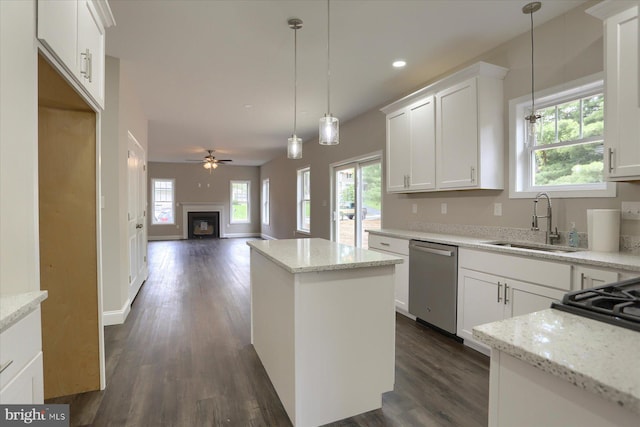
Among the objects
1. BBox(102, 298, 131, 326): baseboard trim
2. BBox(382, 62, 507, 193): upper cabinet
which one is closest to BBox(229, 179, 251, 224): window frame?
BBox(102, 298, 131, 326): baseboard trim

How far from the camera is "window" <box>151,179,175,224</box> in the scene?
37.0ft

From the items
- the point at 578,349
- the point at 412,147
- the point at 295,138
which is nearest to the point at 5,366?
the point at 578,349

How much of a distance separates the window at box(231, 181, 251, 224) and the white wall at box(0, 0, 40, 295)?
1119 centimetres

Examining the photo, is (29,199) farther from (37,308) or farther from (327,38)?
(327,38)

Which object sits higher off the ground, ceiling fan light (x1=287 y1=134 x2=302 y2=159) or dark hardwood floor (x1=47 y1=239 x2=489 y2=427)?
ceiling fan light (x1=287 y1=134 x2=302 y2=159)

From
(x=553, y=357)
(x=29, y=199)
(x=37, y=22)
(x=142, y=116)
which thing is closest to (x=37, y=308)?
(x=29, y=199)

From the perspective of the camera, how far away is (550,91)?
109 inches

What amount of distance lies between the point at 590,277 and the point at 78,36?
3.16 m

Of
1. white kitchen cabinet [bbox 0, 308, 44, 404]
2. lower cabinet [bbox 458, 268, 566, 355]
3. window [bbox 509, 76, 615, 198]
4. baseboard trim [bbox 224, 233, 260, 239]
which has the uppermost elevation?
window [bbox 509, 76, 615, 198]

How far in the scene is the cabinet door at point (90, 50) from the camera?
1.77 metres

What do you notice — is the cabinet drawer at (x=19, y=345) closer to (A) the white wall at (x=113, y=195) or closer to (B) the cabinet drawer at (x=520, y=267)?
(A) the white wall at (x=113, y=195)

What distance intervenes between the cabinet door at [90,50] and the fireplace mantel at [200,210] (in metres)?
9.94

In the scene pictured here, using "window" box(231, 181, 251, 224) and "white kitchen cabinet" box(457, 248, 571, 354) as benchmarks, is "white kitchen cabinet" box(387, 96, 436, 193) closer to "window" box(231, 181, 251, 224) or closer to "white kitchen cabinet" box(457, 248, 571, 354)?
"white kitchen cabinet" box(457, 248, 571, 354)

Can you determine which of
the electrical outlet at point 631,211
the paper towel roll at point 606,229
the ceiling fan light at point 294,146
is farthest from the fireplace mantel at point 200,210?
the electrical outlet at point 631,211
